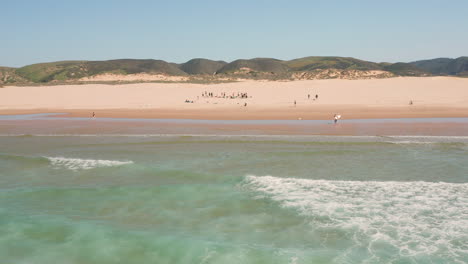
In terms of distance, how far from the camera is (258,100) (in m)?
44.8

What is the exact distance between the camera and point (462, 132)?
65.3 ft

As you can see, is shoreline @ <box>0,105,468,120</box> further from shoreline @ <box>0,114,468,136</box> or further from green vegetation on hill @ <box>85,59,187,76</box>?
green vegetation on hill @ <box>85,59,187,76</box>

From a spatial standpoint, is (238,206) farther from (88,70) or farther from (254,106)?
(88,70)

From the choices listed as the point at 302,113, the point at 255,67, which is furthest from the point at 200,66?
the point at 302,113

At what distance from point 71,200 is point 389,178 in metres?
7.96

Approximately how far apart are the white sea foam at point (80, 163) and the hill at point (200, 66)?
127 meters

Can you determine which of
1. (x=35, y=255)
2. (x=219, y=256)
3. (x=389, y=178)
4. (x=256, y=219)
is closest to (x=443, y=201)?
(x=389, y=178)

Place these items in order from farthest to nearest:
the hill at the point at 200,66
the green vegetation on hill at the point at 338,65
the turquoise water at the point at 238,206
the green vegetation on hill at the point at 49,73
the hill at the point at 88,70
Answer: the hill at the point at 200,66 < the green vegetation on hill at the point at 338,65 < the hill at the point at 88,70 < the green vegetation on hill at the point at 49,73 < the turquoise water at the point at 238,206

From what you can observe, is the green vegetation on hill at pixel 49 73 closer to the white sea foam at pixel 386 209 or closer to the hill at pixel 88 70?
the hill at pixel 88 70

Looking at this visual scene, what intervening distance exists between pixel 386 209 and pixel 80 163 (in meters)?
9.61

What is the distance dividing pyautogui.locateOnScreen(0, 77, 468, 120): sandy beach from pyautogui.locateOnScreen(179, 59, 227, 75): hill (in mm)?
81377

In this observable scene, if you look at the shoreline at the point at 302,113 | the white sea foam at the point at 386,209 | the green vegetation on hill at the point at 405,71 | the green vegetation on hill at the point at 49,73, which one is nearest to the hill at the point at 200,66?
the green vegetation on hill at the point at 49,73

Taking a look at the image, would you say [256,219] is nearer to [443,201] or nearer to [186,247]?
[186,247]

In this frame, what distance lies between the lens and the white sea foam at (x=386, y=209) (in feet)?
21.9
